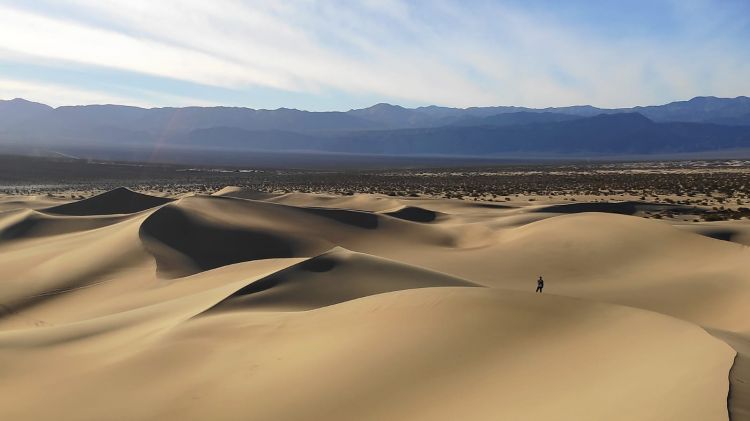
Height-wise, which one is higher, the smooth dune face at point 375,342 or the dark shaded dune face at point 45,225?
the smooth dune face at point 375,342

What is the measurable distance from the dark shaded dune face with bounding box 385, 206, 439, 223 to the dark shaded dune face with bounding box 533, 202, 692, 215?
251 inches

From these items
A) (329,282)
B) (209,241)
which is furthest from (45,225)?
(329,282)

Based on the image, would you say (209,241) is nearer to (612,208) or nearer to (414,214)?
(414,214)

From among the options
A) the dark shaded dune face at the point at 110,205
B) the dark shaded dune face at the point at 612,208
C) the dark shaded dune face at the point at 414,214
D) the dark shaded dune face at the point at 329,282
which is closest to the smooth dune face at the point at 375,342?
the dark shaded dune face at the point at 329,282

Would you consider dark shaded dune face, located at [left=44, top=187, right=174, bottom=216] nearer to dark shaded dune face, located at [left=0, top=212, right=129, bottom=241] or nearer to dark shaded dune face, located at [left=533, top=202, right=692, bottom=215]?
dark shaded dune face, located at [left=0, top=212, right=129, bottom=241]

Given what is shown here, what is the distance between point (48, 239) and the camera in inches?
944

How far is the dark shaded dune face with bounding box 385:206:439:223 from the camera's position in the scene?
30372 mm

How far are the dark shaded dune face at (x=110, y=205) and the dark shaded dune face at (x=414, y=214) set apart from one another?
15161mm

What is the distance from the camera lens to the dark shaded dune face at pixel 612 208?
32.5 meters

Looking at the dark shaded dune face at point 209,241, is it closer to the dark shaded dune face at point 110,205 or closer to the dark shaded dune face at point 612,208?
the dark shaded dune face at point 110,205

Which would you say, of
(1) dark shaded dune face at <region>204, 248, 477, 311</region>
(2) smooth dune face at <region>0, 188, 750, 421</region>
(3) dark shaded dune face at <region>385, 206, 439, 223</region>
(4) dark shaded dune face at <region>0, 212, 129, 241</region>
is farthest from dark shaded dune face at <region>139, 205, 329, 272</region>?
(3) dark shaded dune face at <region>385, 206, 439, 223</region>

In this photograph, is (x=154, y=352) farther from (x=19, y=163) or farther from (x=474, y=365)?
(x=19, y=163)

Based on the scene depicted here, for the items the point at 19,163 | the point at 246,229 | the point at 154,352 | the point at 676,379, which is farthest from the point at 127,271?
the point at 19,163

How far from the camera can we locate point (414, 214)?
3080 cm
